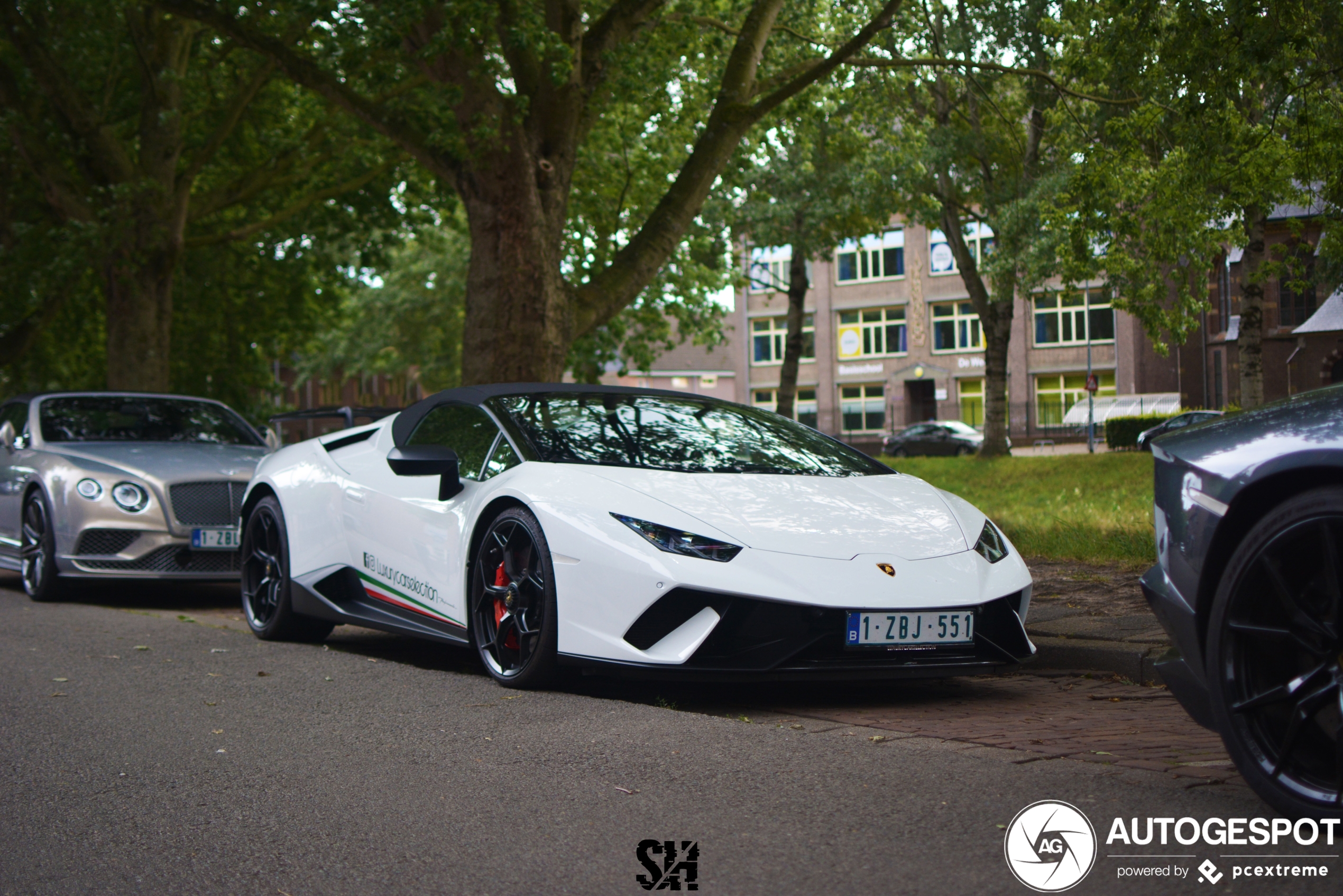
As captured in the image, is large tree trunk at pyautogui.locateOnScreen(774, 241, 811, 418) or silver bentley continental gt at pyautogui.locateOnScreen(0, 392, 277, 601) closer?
silver bentley continental gt at pyautogui.locateOnScreen(0, 392, 277, 601)

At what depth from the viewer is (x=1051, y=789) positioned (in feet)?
11.7

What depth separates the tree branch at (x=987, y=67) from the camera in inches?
496

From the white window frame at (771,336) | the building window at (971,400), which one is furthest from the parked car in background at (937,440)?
the white window frame at (771,336)

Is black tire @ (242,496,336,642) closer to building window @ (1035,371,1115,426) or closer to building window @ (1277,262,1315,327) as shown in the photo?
building window @ (1277,262,1315,327)

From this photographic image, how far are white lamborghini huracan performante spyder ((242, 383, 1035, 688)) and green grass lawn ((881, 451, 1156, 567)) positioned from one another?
5.83ft

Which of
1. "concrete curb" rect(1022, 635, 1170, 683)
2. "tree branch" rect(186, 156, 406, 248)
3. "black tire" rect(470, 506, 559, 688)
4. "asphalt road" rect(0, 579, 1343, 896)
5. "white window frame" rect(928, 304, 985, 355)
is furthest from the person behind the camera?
"white window frame" rect(928, 304, 985, 355)

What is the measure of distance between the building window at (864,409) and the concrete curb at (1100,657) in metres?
61.3

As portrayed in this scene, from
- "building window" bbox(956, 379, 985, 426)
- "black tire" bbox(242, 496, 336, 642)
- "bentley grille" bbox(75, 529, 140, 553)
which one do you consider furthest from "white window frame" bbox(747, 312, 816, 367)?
"black tire" bbox(242, 496, 336, 642)

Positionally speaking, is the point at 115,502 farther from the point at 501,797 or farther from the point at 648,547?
the point at 501,797

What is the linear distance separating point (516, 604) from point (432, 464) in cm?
85

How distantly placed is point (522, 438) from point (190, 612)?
4.53 metres

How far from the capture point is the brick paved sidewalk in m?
4.04

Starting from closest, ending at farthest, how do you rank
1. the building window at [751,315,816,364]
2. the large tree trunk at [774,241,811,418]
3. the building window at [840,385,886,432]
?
1. the large tree trunk at [774,241,811,418]
2. the building window at [840,385,886,432]
3. the building window at [751,315,816,364]

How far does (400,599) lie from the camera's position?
244 inches
